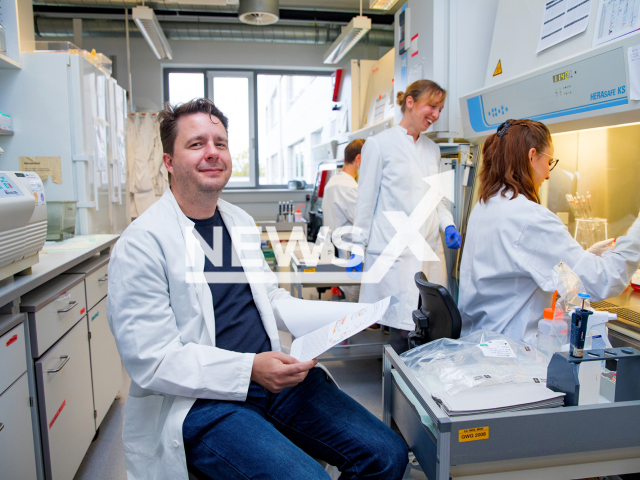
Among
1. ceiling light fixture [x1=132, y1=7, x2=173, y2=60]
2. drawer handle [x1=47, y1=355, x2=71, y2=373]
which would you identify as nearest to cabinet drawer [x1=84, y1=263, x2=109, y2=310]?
drawer handle [x1=47, y1=355, x2=71, y2=373]

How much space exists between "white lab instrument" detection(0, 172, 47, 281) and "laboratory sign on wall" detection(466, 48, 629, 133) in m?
1.80

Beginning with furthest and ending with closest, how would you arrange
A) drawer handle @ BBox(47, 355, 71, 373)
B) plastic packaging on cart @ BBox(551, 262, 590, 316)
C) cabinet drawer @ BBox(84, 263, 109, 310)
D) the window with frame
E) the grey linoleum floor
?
the window with frame
cabinet drawer @ BBox(84, 263, 109, 310)
the grey linoleum floor
drawer handle @ BBox(47, 355, 71, 373)
plastic packaging on cart @ BBox(551, 262, 590, 316)

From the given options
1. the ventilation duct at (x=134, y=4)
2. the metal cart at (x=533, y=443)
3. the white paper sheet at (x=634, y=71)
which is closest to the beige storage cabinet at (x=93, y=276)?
the metal cart at (x=533, y=443)

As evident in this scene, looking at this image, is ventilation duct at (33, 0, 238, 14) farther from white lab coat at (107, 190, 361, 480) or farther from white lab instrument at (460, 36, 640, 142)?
white lab coat at (107, 190, 361, 480)

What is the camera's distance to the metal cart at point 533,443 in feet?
Result: 2.91

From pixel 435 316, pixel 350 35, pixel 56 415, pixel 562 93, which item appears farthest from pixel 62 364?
pixel 350 35

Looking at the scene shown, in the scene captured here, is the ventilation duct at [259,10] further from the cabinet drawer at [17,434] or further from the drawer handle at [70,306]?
the cabinet drawer at [17,434]

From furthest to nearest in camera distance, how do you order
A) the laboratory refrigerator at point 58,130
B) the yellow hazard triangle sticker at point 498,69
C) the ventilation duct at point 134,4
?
the ventilation duct at point 134,4
the laboratory refrigerator at point 58,130
the yellow hazard triangle sticker at point 498,69

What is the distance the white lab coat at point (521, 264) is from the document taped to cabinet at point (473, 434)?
613 millimetres

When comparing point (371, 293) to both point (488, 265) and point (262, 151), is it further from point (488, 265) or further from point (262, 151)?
point (262, 151)

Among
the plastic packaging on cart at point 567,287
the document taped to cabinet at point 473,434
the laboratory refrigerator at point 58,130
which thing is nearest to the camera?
the document taped to cabinet at point 473,434

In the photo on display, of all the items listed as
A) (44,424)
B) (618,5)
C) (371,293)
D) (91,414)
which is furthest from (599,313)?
(91,414)

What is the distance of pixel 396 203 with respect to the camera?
2256 millimetres

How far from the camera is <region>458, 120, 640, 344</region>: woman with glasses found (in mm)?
1344
